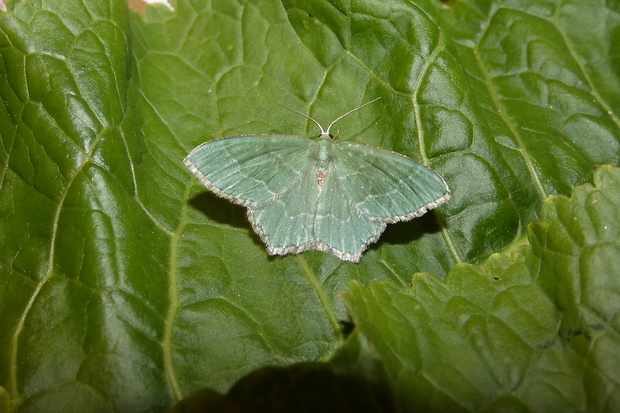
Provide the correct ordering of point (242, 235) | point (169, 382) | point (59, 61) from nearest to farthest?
point (169, 382) < point (59, 61) < point (242, 235)

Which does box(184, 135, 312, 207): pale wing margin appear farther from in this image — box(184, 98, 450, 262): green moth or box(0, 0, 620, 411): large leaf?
box(0, 0, 620, 411): large leaf

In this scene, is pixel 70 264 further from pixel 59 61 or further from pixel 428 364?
pixel 428 364

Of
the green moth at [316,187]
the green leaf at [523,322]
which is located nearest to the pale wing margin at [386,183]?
the green moth at [316,187]

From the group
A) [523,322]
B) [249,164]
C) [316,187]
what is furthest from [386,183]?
[523,322]

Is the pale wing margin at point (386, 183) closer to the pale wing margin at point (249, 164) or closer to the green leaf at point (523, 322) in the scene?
the pale wing margin at point (249, 164)

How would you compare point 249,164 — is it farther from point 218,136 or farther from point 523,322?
point 523,322

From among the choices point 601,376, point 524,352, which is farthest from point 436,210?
point 601,376
